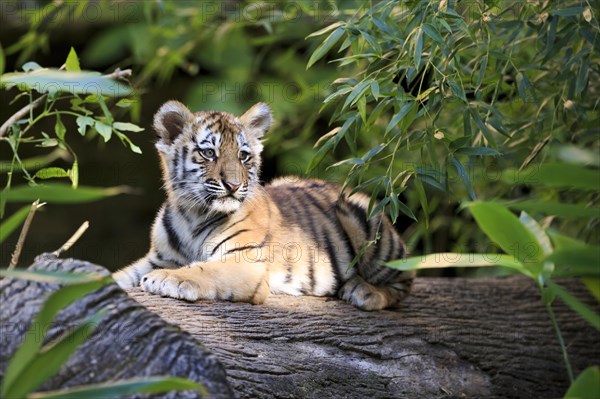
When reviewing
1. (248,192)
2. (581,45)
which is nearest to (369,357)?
(248,192)

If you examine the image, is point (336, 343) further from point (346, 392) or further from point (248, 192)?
point (248, 192)

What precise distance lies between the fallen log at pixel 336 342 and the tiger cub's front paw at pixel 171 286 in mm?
36

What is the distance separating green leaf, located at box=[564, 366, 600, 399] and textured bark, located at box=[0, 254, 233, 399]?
79 cm

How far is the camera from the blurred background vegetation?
2.75 meters

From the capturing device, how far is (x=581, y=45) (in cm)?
330

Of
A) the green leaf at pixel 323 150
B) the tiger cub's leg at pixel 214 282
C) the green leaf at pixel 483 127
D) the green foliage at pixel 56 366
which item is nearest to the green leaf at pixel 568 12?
the green leaf at pixel 483 127

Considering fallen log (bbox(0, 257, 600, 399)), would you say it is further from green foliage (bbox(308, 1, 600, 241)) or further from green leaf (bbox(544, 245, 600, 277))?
green leaf (bbox(544, 245, 600, 277))

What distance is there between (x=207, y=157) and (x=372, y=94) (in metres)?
0.90

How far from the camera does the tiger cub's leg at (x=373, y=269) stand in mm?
3377

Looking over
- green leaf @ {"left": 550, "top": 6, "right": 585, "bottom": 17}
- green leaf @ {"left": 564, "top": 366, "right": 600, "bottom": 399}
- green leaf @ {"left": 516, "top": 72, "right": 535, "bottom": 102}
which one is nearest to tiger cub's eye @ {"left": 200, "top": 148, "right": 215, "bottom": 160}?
green leaf @ {"left": 516, "top": 72, "right": 535, "bottom": 102}

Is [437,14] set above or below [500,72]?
above

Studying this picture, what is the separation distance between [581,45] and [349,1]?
3.52ft

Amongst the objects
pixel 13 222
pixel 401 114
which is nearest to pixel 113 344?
pixel 13 222

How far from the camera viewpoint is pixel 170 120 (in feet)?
11.3
